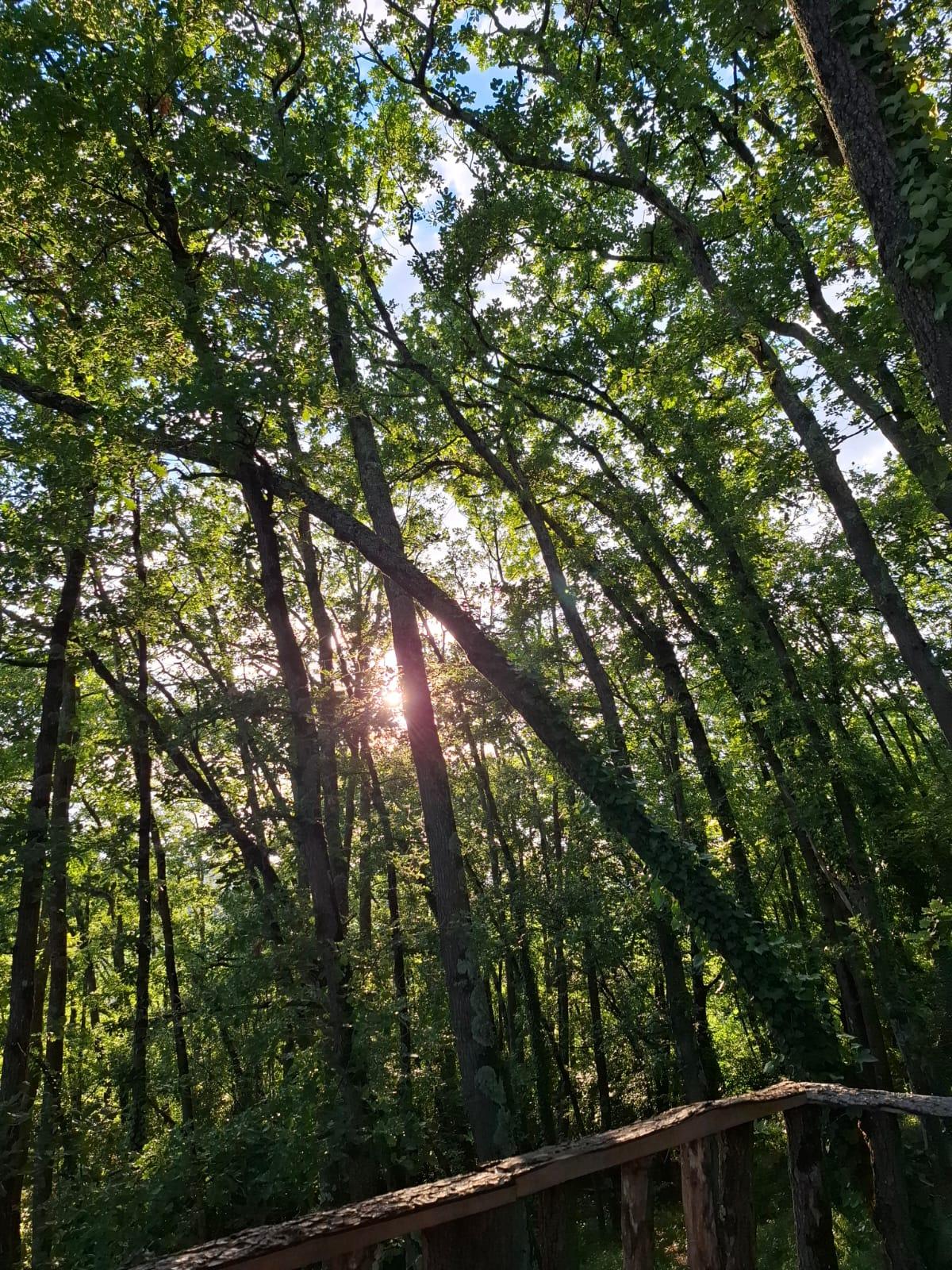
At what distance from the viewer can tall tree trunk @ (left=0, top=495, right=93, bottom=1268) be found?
7668mm

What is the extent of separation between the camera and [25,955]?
28.6 ft

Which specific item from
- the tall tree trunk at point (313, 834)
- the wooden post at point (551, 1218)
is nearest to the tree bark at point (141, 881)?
the tall tree trunk at point (313, 834)

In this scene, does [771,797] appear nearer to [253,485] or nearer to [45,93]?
[253,485]

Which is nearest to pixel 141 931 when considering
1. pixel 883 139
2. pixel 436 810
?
pixel 436 810

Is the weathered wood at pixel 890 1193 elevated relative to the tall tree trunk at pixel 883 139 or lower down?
lower down

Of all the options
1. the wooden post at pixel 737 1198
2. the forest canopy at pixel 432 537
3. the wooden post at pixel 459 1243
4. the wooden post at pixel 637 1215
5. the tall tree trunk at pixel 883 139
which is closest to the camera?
Answer: the wooden post at pixel 459 1243

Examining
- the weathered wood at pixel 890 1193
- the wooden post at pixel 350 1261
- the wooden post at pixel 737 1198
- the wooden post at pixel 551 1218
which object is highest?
the wooden post at pixel 350 1261

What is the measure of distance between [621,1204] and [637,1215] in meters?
0.09

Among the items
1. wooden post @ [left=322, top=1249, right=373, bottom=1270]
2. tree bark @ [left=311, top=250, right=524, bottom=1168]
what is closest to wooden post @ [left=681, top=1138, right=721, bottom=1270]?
wooden post @ [left=322, top=1249, right=373, bottom=1270]

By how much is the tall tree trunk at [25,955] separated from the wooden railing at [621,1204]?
7789mm

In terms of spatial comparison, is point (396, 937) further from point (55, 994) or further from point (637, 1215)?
point (637, 1215)

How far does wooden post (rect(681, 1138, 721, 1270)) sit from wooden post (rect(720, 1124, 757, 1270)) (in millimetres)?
196

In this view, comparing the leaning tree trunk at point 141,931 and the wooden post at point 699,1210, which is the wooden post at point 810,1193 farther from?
the leaning tree trunk at point 141,931

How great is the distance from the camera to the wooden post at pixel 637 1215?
98.9 inches
